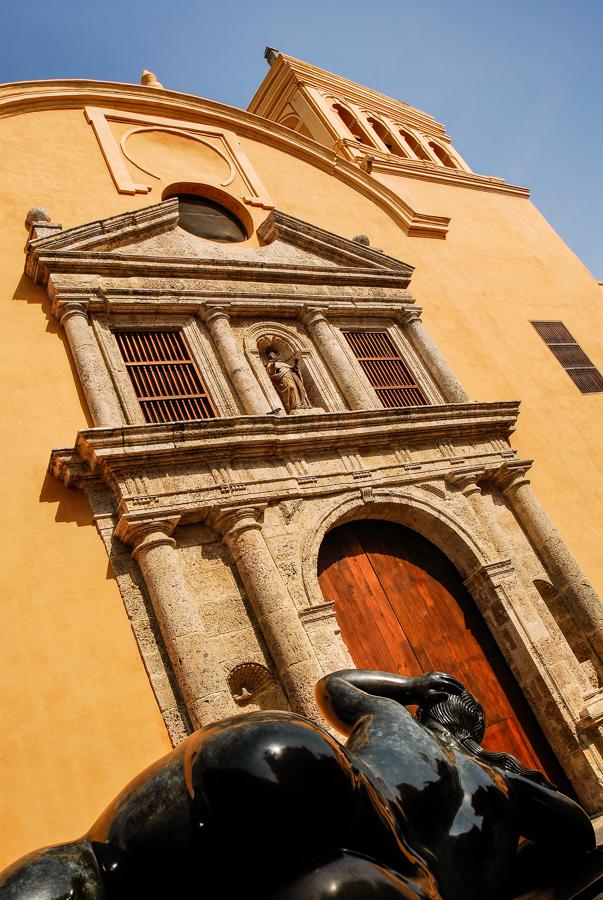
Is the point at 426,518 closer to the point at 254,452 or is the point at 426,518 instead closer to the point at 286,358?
the point at 254,452

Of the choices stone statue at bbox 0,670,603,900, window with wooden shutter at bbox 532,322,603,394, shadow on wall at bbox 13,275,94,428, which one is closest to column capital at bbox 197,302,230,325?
shadow on wall at bbox 13,275,94,428

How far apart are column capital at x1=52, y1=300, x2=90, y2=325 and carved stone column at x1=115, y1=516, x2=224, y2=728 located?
2533mm

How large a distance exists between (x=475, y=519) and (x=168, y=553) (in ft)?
12.2

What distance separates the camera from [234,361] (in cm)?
792

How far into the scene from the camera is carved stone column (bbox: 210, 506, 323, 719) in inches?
230

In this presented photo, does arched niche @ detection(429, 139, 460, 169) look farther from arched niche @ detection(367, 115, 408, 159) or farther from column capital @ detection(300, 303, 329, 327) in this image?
column capital @ detection(300, 303, 329, 327)

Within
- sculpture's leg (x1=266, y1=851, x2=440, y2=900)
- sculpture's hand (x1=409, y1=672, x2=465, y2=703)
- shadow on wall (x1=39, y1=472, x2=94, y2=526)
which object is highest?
shadow on wall (x1=39, y1=472, x2=94, y2=526)

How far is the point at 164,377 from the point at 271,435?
4.69 ft

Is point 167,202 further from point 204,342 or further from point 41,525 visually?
point 41,525

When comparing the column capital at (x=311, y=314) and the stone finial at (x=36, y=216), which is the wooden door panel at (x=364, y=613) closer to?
the column capital at (x=311, y=314)

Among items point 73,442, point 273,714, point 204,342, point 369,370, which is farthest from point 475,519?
point 273,714

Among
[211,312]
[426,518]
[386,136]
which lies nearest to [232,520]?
[426,518]

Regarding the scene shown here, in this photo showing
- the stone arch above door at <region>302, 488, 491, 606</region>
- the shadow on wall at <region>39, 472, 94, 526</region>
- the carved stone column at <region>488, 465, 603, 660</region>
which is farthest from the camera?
the carved stone column at <region>488, 465, 603, 660</region>

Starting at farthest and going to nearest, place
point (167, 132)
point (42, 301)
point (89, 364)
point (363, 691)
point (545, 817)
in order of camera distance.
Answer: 1. point (167, 132)
2. point (42, 301)
3. point (89, 364)
4. point (363, 691)
5. point (545, 817)
